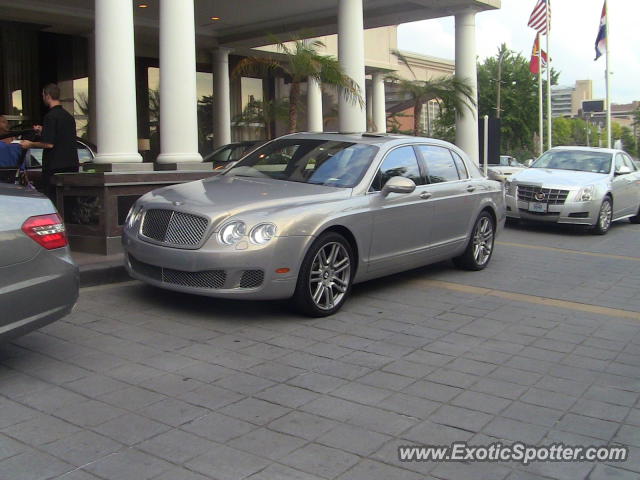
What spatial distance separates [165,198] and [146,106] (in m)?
16.1

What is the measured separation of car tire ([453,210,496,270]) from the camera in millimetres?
8555

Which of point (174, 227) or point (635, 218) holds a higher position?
point (174, 227)

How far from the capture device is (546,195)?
12750mm

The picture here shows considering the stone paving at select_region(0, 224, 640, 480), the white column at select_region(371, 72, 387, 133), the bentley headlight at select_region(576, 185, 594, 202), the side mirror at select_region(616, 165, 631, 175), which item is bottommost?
the stone paving at select_region(0, 224, 640, 480)

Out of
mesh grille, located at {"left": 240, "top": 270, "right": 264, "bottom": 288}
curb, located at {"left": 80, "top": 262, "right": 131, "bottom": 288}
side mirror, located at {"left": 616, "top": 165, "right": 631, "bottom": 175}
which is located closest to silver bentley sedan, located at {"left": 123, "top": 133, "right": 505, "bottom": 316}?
mesh grille, located at {"left": 240, "top": 270, "right": 264, "bottom": 288}

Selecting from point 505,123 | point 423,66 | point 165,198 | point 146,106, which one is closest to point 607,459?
point 165,198

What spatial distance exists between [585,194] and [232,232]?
8756mm

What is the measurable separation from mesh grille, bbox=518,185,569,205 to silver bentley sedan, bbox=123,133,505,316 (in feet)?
15.6

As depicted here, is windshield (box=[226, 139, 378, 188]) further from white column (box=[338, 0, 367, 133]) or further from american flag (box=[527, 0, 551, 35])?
american flag (box=[527, 0, 551, 35])

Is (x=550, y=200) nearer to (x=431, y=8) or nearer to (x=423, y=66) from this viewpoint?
(x=431, y=8)

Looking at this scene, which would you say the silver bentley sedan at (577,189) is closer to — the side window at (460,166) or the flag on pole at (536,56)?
the side window at (460,166)

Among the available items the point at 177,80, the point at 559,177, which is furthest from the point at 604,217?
the point at 177,80

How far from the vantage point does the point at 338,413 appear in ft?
13.4

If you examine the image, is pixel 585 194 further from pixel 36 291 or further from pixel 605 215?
pixel 36 291
